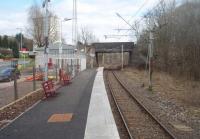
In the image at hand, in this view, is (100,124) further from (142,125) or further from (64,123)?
(142,125)

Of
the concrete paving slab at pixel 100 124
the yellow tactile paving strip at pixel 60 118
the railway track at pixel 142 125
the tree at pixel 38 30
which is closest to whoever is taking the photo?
the concrete paving slab at pixel 100 124

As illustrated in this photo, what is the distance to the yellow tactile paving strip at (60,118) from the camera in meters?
14.0

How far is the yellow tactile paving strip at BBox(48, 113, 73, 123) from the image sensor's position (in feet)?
45.9

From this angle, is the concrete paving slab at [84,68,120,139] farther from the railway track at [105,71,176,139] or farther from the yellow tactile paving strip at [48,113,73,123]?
the yellow tactile paving strip at [48,113,73,123]

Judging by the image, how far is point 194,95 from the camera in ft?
73.9

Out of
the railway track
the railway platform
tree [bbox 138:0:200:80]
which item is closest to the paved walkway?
the railway platform

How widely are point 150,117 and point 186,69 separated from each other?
27.9 meters

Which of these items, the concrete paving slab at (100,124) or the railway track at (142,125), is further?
the railway track at (142,125)

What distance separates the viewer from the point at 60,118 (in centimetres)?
1447

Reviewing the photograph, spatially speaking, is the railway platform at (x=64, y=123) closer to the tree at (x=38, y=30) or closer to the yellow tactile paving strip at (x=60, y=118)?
the yellow tactile paving strip at (x=60, y=118)

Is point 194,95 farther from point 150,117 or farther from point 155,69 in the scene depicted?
point 155,69

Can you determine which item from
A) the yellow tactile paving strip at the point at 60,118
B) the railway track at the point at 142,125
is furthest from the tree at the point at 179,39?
the yellow tactile paving strip at the point at 60,118

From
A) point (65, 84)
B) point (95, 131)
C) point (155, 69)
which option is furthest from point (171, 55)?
point (95, 131)

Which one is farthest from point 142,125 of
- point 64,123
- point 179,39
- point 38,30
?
point 38,30
